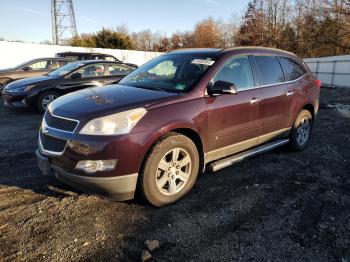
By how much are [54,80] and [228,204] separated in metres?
7.66

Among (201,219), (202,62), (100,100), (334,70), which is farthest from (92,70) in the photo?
(334,70)

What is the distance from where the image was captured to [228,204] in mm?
4023

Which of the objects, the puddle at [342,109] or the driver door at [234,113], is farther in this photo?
the puddle at [342,109]

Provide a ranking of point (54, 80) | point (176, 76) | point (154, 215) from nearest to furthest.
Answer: point (154, 215) → point (176, 76) → point (54, 80)

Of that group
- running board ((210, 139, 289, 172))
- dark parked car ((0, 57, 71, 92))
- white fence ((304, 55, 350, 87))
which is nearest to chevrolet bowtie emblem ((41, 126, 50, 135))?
running board ((210, 139, 289, 172))

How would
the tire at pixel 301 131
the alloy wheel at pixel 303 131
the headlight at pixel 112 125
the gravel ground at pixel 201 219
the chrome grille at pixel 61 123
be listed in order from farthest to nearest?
the alloy wheel at pixel 303 131
the tire at pixel 301 131
the chrome grille at pixel 61 123
the headlight at pixel 112 125
the gravel ground at pixel 201 219

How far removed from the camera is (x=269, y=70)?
537cm

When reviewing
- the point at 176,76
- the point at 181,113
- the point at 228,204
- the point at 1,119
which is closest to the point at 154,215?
the point at 228,204

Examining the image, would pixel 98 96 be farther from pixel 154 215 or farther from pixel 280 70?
pixel 280 70

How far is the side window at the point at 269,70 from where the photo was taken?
203 inches

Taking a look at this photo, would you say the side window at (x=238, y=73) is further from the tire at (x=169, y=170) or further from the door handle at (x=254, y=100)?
the tire at (x=169, y=170)

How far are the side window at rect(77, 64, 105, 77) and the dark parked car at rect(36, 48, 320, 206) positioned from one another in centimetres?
553

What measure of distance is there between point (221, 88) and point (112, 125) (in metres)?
1.49

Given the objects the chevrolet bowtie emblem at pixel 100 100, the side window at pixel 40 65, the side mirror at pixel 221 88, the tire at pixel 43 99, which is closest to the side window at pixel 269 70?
the side mirror at pixel 221 88
